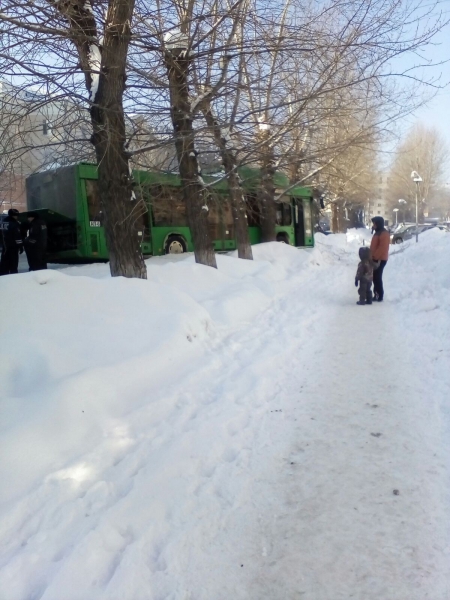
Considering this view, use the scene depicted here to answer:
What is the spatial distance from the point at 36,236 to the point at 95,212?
10.7 ft

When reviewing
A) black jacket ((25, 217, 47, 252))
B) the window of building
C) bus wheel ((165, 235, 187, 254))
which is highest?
the window of building

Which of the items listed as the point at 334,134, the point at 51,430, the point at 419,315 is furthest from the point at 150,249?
the point at 51,430

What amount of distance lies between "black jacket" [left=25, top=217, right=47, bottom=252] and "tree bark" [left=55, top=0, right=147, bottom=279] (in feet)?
13.3

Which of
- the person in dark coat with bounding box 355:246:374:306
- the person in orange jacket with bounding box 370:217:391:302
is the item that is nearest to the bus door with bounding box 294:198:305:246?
the person in orange jacket with bounding box 370:217:391:302

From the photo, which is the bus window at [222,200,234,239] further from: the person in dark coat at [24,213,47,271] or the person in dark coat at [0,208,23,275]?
the person in dark coat at [0,208,23,275]

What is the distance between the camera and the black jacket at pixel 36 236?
1134 centimetres

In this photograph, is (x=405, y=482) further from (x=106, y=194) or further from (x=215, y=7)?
(x=215, y=7)

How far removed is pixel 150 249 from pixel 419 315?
9750 millimetres

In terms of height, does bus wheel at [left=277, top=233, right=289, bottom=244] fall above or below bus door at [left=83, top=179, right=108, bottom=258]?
below

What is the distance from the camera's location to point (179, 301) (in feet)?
23.3

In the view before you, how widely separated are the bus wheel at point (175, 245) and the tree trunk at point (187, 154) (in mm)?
4889

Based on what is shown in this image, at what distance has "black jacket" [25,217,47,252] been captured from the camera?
1134cm

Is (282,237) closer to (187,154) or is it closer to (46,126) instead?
(187,154)

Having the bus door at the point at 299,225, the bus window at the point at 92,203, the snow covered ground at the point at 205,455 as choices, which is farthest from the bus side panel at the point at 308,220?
the snow covered ground at the point at 205,455
